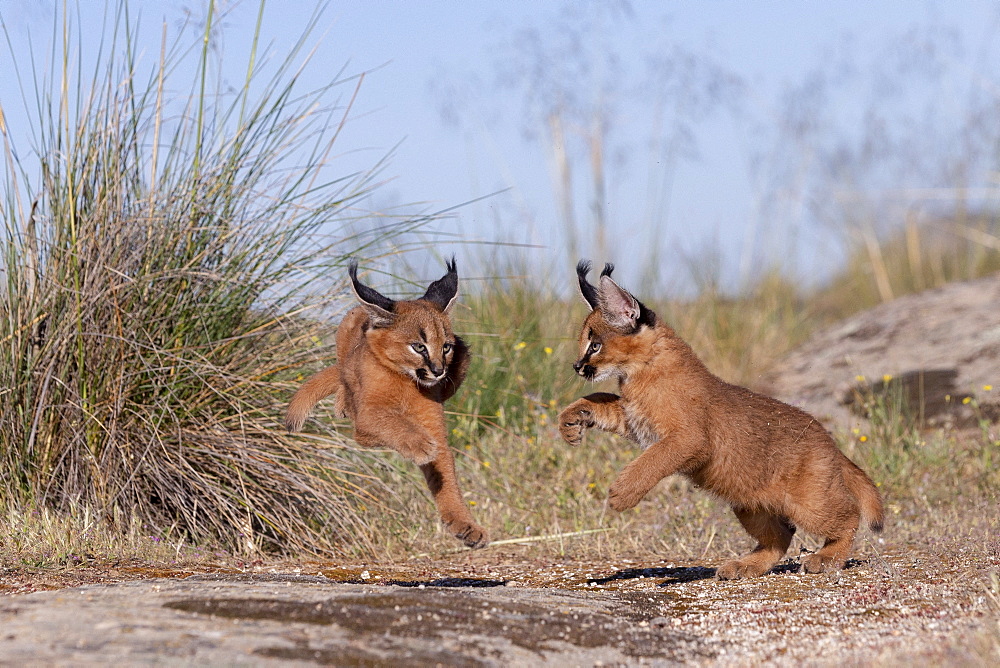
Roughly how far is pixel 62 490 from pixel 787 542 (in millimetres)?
3927

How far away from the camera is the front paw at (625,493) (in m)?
4.66

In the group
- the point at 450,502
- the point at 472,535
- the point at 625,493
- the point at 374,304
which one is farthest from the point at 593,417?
the point at 374,304

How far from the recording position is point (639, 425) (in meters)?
5.14

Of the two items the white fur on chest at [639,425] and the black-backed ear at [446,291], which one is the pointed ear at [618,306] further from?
the black-backed ear at [446,291]

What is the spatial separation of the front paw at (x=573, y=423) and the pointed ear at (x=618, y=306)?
429 mm

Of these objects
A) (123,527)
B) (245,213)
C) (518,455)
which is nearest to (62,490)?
(123,527)

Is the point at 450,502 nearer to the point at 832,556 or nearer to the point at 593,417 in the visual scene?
the point at 593,417

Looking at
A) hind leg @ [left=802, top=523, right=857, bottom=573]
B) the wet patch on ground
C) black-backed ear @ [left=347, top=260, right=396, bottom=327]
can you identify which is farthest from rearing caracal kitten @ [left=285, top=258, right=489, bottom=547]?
hind leg @ [left=802, top=523, right=857, bottom=573]

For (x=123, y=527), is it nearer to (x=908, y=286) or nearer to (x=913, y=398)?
(x=913, y=398)

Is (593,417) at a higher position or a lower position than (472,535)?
higher

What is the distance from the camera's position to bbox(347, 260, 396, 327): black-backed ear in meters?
4.50

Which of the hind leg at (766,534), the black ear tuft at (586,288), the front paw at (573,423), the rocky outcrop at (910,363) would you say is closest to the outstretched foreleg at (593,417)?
the front paw at (573,423)

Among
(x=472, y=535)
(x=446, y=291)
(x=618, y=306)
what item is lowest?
(x=472, y=535)

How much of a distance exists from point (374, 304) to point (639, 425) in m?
1.42
